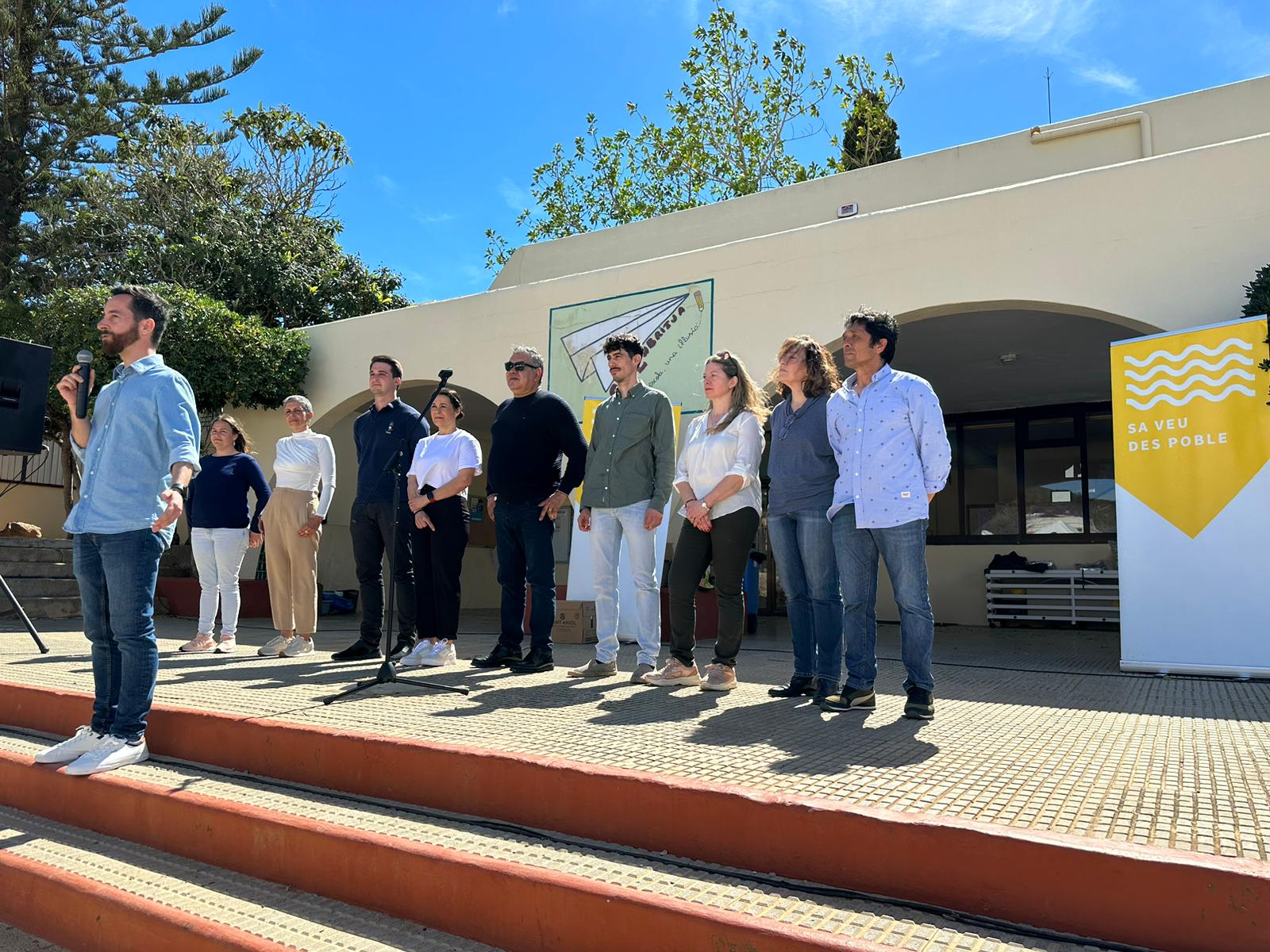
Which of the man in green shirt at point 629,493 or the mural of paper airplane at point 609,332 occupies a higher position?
the mural of paper airplane at point 609,332

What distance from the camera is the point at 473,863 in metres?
2.18

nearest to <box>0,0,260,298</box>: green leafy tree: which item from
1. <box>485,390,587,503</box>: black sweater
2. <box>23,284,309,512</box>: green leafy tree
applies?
<box>23,284,309,512</box>: green leafy tree

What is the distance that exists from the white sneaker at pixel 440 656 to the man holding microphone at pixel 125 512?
1659 mm

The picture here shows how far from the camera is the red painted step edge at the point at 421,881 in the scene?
1826mm

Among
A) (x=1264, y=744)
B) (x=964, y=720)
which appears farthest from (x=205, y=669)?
(x=1264, y=744)

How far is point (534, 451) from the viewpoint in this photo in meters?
4.65

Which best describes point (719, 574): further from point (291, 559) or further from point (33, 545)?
point (33, 545)

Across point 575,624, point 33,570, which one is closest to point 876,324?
point 575,624

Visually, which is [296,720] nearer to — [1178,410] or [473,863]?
[473,863]

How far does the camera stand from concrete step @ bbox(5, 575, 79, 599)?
8859 millimetres

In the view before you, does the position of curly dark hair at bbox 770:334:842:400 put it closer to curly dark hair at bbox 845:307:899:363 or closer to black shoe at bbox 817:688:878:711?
curly dark hair at bbox 845:307:899:363

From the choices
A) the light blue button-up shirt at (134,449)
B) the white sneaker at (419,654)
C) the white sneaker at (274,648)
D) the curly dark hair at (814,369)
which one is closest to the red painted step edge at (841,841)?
the light blue button-up shirt at (134,449)

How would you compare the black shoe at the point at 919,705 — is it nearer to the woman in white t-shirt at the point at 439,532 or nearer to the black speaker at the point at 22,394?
the woman in white t-shirt at the point at 439,532

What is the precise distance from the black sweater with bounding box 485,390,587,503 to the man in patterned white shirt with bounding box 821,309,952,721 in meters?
1.58
